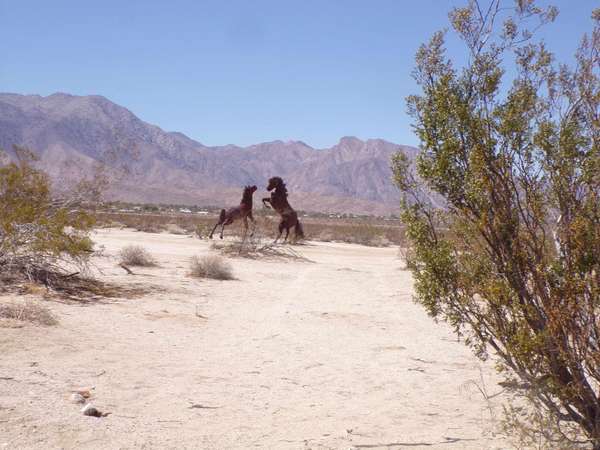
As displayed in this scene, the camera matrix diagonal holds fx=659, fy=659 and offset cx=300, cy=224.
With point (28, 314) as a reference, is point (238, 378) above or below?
below

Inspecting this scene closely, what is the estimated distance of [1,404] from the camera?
5.64 metres

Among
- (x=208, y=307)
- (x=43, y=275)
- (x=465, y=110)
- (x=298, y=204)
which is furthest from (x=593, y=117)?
(x=298, y=204)

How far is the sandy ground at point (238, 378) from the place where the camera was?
18.3 ft

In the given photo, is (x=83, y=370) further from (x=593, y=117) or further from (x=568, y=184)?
(x=593, y=117)

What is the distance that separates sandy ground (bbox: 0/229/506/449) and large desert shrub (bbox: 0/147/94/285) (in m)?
1.34

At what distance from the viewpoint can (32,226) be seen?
1129 cm

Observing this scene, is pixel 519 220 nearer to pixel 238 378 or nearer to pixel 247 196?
pixel 238 378

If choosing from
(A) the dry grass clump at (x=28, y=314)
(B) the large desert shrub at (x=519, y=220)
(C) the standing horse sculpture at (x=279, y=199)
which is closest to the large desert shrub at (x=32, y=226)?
(A) the dry grass clump at (x=28, y=314)

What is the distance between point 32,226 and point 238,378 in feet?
18.7

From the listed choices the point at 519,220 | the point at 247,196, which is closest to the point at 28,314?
the point at 519,220

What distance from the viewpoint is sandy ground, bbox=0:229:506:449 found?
557cm

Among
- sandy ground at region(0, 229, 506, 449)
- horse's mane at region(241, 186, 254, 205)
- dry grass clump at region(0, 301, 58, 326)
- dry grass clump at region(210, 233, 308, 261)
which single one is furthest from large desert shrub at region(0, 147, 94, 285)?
horse's mane at region(241, 186, 254, 205)

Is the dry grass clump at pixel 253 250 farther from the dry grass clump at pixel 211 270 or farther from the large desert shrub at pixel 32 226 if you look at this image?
the large desert shrub at pixel 32 226

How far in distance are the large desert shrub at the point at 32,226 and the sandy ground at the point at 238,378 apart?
1.34 meters
